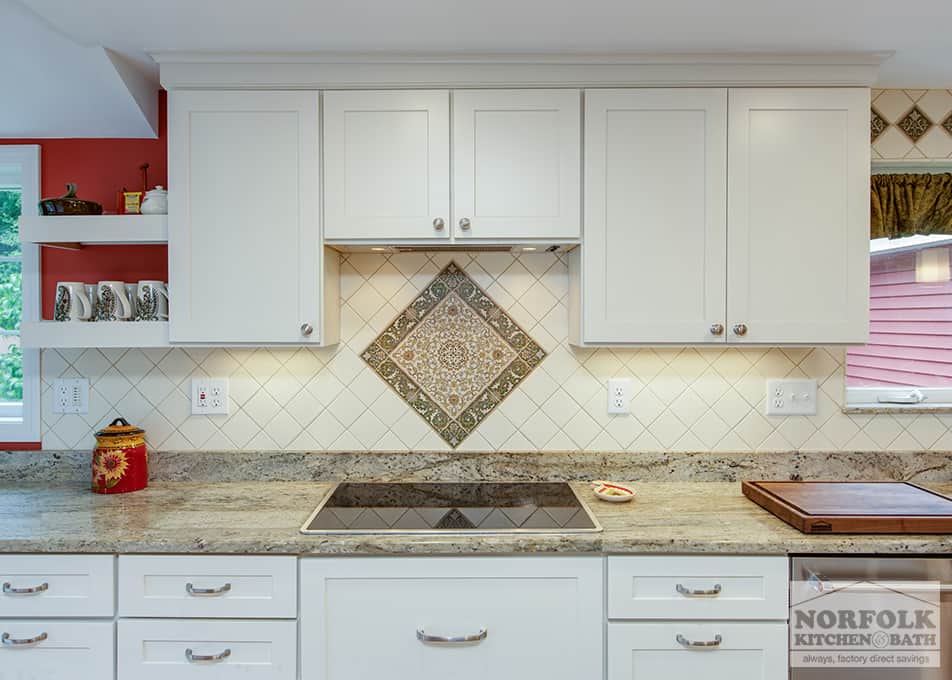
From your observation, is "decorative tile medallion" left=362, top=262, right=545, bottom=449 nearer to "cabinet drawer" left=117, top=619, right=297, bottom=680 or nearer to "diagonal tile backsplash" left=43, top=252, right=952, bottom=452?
"diagonal tile backsplash" left=43, top=252, right=952, bottom=452

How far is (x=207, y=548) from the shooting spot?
158 cm

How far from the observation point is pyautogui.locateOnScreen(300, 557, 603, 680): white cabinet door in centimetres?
160

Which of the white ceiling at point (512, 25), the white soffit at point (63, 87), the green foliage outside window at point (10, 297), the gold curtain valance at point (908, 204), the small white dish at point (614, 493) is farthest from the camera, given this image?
the green foliage outside window at point (10, 297)

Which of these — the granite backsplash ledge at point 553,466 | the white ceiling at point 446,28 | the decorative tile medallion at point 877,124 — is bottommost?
the granite backsplash ledge at point 553,466

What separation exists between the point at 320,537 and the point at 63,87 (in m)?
1.62

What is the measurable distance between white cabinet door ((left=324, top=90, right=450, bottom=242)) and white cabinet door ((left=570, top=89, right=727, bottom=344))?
0.45m

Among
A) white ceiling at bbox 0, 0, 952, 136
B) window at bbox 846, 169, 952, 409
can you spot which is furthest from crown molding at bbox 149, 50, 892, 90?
window at bbox 846, 169, 952, 409

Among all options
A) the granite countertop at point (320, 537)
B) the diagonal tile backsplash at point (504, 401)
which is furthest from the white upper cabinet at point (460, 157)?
the granite countertop at point (320, 537)

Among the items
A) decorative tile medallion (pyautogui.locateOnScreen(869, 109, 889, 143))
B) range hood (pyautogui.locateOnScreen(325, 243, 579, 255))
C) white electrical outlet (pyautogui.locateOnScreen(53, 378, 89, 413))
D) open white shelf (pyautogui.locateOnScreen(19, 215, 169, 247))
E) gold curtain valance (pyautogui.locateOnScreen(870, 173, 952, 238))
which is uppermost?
decorative tile medallion (pyautogui.locateOnScreen(869, 109, 889, 143))

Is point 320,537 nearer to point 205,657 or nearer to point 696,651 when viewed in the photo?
point 205,657

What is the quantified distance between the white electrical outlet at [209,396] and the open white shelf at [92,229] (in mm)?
524

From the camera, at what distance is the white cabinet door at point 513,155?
183 cm

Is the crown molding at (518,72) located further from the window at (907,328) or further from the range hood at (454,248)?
the window at (907,328)

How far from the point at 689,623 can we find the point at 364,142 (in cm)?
165
